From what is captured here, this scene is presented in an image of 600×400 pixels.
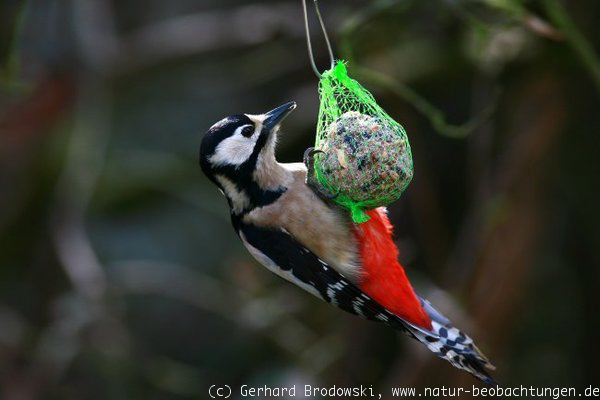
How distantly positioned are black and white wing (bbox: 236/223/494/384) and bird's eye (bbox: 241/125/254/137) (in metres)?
0.37

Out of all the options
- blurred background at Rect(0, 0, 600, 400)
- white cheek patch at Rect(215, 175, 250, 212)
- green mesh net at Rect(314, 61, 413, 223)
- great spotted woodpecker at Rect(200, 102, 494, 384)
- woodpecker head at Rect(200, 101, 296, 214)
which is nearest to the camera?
green mesh net at Rect(314, 61, 413, 223)

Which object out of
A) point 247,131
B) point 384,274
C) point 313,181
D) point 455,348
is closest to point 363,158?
point 313,181

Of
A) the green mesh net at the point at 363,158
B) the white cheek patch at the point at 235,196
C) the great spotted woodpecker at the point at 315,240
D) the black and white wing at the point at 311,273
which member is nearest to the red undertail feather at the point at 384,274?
the great spotted woodpecker at the point at 315,240

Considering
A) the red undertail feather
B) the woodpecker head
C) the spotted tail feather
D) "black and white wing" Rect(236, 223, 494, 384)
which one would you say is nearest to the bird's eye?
the woodpecker head

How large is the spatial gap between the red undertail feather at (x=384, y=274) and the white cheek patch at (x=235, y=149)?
489 millimetres

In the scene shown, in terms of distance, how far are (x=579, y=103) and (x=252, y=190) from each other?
2.37 metres

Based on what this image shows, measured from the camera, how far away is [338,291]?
132 inches

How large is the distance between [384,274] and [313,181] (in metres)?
0.45

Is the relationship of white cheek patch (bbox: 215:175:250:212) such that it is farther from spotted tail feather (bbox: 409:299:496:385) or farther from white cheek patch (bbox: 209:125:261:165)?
spotted tail feather (bbox: 409:299:496:385)

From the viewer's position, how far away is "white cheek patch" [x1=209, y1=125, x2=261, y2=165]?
324 cm

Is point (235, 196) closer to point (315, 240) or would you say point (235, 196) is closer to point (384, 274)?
point (315, 240)

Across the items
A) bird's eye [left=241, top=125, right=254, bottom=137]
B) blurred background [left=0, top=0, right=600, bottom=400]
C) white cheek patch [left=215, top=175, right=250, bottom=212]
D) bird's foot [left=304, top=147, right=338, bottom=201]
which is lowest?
blurred background [left=0, top=0, right=600, bottom=400]

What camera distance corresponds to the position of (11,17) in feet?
20.1

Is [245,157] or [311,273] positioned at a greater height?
[245,157]
